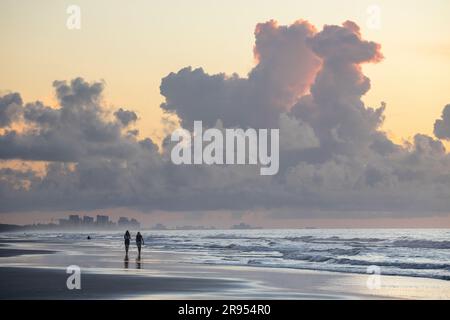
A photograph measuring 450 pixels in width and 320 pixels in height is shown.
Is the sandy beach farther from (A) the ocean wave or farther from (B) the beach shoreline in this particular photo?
(A) the ocean wave

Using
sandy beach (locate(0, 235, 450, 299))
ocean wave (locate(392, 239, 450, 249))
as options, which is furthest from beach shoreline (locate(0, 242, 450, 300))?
ocean wave (locate(392, 239, 450, 249))

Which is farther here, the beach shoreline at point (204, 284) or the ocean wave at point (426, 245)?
the ocean wave at point (426, 245)

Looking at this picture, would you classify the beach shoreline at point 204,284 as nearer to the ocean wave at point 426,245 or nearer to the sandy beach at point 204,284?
the sandy beach at point 204,284

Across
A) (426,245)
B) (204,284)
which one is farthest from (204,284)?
(426,245)

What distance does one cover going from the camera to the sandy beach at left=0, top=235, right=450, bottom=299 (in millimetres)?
27422

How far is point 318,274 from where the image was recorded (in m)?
39.0

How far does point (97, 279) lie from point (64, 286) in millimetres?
4003

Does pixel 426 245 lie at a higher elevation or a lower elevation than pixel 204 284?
lower

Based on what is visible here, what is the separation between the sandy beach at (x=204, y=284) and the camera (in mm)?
27422

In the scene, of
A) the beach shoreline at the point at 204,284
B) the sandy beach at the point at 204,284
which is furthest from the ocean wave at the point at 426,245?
the sandy beach at the point at 204,284

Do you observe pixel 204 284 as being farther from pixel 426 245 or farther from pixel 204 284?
pixel 426 245

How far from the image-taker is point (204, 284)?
32.4 m
